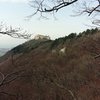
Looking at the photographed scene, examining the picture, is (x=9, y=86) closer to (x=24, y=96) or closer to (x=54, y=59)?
(x=24, y=96)

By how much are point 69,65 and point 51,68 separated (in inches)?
62.3

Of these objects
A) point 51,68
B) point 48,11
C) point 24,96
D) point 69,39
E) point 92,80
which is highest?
point 48,11

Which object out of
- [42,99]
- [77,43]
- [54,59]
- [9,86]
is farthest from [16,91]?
[77,43]

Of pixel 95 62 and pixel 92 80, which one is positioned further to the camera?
pixel 95 62

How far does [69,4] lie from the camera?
770 centimetres

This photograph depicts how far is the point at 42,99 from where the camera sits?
21.1m

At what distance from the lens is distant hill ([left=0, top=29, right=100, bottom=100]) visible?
18172mm

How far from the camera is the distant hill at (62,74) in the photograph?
18172mm

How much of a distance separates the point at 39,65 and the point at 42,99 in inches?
394

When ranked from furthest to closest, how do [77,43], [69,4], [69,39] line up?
[69,39] → [77,43] → [69,4]

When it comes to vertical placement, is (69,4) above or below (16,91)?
above

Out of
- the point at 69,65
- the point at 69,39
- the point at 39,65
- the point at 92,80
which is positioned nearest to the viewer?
the point at 92,80

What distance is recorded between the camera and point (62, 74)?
25.1 meters

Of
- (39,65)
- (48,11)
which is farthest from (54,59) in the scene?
(48,11)
